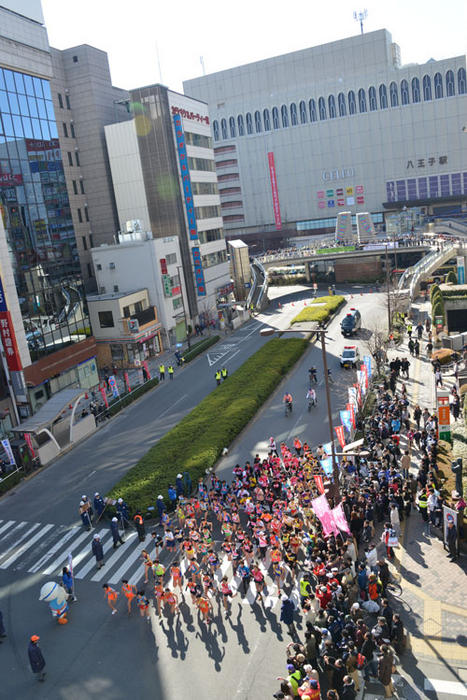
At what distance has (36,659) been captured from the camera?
1772cm

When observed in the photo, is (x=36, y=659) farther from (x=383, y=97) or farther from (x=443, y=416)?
(x=383, y=97)

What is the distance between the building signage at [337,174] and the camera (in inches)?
4453

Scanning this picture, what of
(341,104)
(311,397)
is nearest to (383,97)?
(341,104)

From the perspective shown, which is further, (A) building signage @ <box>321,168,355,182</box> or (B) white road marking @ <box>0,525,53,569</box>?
(A) building signage @ <box>321,168,355,182</box>

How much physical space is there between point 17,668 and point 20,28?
139 feet

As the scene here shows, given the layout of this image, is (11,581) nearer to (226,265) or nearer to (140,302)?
(140,302)

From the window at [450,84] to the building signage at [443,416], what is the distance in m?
92.9

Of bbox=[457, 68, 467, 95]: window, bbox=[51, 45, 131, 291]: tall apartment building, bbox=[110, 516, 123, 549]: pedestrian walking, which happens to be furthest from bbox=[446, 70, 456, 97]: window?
bbox=[110, 516, 123, 549]: pedestrian walking

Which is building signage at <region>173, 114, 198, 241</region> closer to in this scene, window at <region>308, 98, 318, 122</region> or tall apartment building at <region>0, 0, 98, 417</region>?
tall apartment building at <region>0, 0, 98, 417</region>

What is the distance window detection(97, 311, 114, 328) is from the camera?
5488cm

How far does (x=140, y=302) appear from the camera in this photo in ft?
191

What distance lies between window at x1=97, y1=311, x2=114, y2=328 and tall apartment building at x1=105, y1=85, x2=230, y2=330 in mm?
10039

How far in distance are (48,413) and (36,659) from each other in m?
21.2

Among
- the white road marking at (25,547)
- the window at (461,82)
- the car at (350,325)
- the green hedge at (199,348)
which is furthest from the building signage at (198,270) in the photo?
the window at (461,82)
